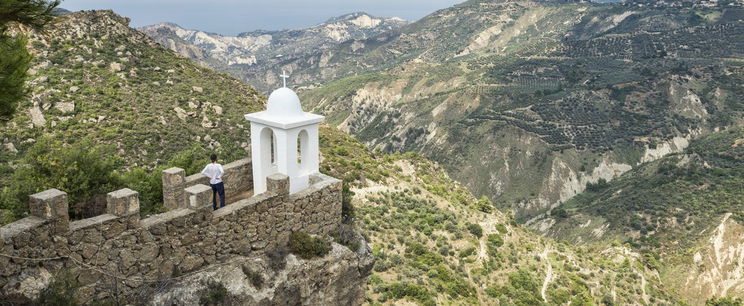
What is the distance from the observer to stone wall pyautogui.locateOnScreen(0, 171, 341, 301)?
6.56 metres

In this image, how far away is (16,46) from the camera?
22.8 feet

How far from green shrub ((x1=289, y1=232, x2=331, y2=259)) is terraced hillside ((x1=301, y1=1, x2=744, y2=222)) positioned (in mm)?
77200

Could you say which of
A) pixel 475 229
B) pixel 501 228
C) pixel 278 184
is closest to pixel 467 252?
pixel 475 229

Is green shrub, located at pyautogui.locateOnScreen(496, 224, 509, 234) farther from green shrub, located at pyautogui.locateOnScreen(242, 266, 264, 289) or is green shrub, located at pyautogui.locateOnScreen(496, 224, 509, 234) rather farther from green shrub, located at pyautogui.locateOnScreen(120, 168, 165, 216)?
green shrub, located at pyautogui.locateOnScreen(242, 266, 264, 289)

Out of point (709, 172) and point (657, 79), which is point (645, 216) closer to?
point (709, 172)

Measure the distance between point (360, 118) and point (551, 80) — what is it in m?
58.0

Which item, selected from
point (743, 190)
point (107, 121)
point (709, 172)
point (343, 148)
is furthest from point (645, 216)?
point (107, 121)

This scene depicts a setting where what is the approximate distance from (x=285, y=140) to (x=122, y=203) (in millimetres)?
3954

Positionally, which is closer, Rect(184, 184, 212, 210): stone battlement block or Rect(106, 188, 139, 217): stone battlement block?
Rect(106, 188, 139, 217): stone battlement block

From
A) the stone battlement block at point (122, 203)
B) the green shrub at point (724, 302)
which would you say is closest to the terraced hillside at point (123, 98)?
the stone battlement block at point (122, 203)

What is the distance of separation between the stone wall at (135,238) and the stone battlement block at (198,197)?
2 centimetres

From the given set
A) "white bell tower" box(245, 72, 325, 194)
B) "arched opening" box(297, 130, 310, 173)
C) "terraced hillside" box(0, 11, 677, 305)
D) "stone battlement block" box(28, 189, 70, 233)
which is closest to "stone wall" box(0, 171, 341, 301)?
"stone battlement block" box(28, 189, 70, 233)

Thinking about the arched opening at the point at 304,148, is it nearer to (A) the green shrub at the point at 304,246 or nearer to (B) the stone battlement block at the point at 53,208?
(A) the green shrub at the point at 304,246

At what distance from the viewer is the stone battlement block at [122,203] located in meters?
7.25
